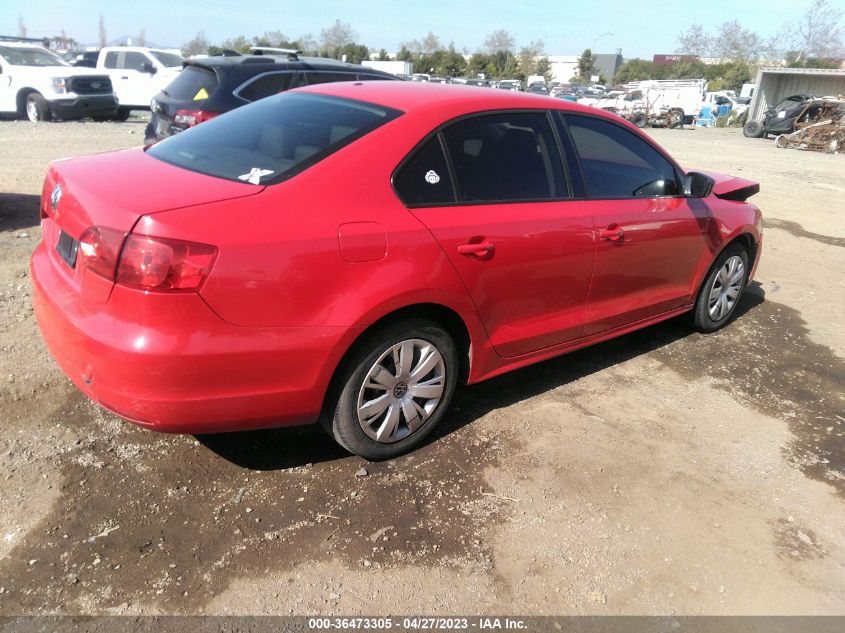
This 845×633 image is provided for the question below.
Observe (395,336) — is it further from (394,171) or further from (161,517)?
(161,517)

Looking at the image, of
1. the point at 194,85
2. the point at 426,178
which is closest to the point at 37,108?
the point at 194,85

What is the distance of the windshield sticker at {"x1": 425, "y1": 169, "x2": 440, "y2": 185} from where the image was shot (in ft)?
10.2

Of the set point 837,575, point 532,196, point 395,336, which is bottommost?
point 837,575

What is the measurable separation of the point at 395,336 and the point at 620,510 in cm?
129

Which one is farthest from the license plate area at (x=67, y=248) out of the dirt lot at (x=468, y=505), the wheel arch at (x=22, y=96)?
the wheel arch at (x=22, y=96)

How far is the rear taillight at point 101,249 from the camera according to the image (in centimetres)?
244

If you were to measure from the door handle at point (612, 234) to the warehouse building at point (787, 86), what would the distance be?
33.2 metres

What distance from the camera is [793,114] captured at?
88.2 feet

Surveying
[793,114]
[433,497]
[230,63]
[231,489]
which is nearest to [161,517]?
[231,489]

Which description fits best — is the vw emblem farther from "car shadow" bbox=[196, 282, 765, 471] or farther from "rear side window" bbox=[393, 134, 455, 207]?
"rear side window" bbox=[393, 134, 455, 207]

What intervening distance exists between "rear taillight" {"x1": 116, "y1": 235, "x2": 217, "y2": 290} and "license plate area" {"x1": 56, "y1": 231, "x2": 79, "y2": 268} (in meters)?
0.40

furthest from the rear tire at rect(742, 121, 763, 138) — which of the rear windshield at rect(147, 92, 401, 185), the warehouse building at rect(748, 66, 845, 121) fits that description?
the rear windshield at rect(147, 92, 401, 185)

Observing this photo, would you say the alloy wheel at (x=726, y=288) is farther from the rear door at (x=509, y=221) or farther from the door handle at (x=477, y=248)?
the door handle at (x=477, y=248)

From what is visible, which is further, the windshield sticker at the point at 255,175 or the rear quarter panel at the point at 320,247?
the windshield sticker at the point at 255,175
